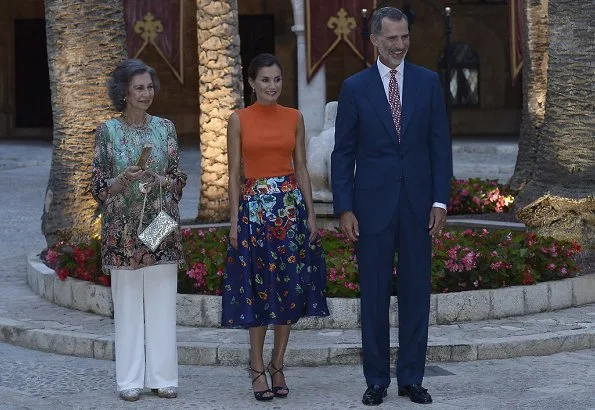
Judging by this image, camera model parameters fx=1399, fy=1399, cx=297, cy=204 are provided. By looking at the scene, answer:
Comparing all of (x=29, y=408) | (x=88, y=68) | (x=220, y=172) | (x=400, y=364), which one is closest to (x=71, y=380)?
(x=29, y=408)

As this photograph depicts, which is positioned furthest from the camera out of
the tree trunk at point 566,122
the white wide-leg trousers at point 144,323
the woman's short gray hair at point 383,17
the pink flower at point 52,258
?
the tree trunk at point 566,122

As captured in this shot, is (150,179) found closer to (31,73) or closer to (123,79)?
(123,79)

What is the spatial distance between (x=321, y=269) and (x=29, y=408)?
1.72 metres

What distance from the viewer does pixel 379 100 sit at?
7.17m

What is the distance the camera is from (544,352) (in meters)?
8.67

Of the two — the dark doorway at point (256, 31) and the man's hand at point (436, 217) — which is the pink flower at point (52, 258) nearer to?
the man's hand at point (436, 217)

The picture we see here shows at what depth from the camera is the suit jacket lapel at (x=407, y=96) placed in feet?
23.4

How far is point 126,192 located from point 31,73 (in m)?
30.4

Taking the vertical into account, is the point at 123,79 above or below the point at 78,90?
above

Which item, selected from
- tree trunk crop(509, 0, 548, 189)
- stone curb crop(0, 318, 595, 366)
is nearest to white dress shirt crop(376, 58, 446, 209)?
stone curb crop(0, 318, 595, 366)

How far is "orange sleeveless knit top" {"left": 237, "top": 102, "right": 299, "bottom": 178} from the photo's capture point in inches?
293

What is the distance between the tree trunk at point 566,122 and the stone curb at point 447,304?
5.12ft

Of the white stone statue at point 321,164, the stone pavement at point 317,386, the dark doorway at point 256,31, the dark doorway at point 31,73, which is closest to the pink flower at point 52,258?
the stone pavement at point 317,386

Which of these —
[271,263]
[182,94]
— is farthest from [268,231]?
[182,94]
